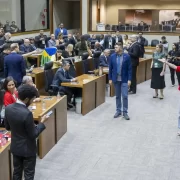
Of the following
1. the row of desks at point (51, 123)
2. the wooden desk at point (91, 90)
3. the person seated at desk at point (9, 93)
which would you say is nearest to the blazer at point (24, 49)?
the wooden desk at point (91, 90)

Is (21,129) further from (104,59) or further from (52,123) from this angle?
(104,59)

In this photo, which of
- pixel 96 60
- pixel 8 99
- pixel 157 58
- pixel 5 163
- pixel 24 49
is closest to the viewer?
pixel 5 163

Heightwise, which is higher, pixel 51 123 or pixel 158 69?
pixel 158 69

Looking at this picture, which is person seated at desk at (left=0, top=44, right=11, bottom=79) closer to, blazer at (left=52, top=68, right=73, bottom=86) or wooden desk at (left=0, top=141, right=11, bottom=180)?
blazer at (left=52, top=68, right=73, bottom=86)

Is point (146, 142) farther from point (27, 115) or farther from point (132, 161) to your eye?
point (27, 115)

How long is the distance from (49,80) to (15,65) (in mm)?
958

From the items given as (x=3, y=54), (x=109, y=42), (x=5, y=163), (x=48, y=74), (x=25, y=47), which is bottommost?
(x=5, y=163)

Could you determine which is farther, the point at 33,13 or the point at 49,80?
the point at 33,13

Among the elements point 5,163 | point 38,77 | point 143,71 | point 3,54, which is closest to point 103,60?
point 143,71

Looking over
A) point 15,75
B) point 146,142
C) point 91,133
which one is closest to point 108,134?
point 91,133

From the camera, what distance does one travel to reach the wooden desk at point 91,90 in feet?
25.0

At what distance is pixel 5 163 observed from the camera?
4137 millimetres

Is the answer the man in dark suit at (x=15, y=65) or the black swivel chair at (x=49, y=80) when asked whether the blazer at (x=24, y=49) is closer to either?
the black swivel chair at (x=49, y=80)

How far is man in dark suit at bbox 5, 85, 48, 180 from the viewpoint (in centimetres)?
343
